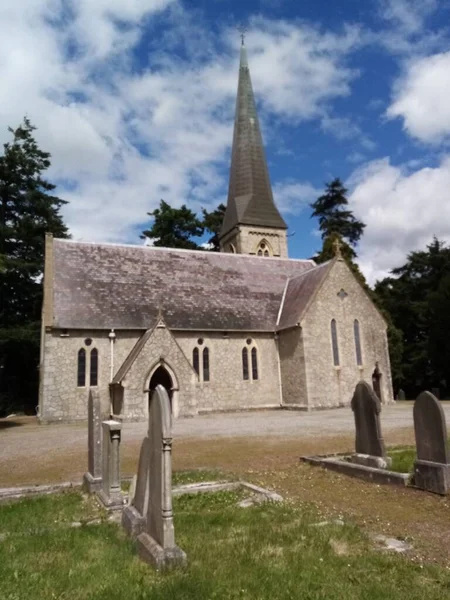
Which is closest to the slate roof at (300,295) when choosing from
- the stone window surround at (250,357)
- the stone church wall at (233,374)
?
the stone church wall at (233,374)

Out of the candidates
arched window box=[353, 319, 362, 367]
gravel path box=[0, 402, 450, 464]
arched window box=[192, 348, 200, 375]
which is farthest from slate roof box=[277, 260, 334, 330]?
gravel path box=[0, 402, 450, 464]

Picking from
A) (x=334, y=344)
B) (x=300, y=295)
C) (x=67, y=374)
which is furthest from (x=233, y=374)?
(x=67, y=374)

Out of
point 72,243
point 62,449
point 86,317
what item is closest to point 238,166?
point 72,243

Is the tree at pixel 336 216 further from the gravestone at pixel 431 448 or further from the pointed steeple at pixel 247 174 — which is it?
the gravestone at pixel 431 448

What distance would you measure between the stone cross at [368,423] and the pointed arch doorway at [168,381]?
42.7ft

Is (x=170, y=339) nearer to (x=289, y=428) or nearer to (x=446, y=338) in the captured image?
(x=289, y=428)

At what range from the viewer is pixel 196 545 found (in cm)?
504

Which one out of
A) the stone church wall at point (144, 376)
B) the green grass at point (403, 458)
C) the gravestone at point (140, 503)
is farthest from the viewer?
the stone church wall at point (144, 376)

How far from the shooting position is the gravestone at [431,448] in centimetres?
729

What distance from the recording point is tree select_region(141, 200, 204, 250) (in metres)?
52.2

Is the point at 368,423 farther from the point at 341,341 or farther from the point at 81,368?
the point at 341,341

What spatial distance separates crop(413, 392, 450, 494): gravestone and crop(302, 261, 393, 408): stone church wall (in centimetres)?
1643

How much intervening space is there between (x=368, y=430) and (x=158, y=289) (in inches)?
721

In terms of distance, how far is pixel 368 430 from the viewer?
31.0ft
